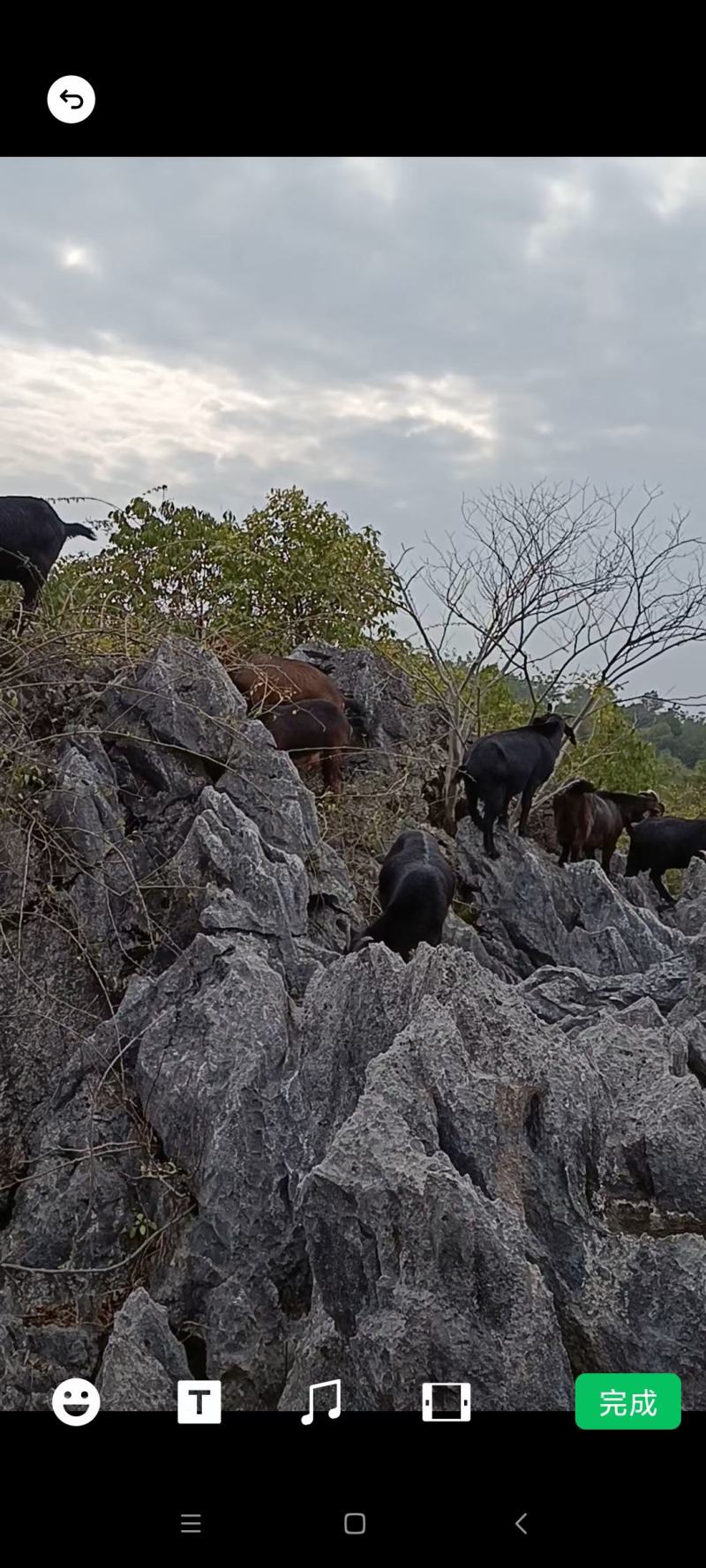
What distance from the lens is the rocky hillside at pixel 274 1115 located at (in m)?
3.02

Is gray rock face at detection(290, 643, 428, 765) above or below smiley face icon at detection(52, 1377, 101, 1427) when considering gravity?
above

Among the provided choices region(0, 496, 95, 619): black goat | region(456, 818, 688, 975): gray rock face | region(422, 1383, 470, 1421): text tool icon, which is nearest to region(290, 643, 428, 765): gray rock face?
region(456, 818, 688, 975): gray rock face

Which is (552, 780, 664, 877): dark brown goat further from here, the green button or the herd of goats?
the green button

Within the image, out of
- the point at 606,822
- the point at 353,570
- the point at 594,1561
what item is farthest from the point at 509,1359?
the point at 353,570

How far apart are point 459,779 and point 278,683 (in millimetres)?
2886

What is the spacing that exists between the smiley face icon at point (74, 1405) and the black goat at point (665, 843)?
31.5 feet

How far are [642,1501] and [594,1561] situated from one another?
0.51ft

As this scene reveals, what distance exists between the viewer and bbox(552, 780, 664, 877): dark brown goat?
10422 millimetres

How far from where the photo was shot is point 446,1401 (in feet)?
8.21

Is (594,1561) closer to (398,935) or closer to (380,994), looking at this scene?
(380,994)

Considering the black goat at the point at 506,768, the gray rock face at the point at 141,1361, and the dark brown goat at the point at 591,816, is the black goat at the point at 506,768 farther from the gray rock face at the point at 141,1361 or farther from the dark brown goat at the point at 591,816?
the gray rock face at the point at 141,1361

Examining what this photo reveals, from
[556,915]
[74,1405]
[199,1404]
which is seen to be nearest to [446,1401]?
[199,1404]
